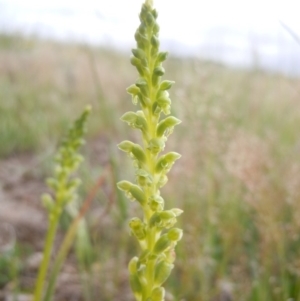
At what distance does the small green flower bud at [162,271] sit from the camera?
2.62 feet

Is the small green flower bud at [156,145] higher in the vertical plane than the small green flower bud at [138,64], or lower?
lower

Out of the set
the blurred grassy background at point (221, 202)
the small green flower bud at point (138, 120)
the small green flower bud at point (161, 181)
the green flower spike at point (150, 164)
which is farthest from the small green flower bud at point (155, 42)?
the blurred grassy background at point (221, 202)

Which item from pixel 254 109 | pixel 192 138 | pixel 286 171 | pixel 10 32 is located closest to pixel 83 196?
pixel 192 138

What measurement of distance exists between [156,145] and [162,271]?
20 cm

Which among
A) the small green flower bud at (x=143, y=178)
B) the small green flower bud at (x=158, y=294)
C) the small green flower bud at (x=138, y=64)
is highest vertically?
the small green flower bud at (x=138, y=64)

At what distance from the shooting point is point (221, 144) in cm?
256

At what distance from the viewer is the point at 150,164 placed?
818 millimetres

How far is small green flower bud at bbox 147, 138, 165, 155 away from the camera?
0.77m

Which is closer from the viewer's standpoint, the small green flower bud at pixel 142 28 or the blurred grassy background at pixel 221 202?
the small green flower bud at pixel 142 28

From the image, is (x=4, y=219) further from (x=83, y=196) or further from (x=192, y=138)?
(x=192, y=138)

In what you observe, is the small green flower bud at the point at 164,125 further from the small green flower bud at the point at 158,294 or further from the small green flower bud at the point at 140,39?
the small green flower bud at the point at 158,294

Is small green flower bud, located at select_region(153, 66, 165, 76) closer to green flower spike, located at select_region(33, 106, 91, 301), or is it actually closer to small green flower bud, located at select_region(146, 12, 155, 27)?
small green flower bud, located at select_region(146, 12, 155, 27)

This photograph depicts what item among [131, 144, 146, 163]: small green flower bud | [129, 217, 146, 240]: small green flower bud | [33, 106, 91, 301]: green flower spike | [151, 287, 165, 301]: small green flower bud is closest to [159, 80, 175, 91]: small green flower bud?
[131, 144, 146, 163]: small green flower bud

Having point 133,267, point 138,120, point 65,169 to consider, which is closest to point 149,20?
point 138,120
